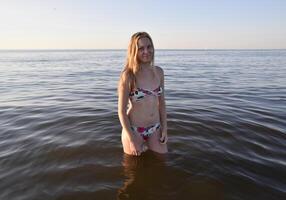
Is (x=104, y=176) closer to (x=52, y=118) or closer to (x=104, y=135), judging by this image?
(x=104, y=135)

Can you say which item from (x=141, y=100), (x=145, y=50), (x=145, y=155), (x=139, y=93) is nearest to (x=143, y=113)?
(x=141, y=100)

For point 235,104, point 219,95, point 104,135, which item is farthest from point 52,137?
point 219,95

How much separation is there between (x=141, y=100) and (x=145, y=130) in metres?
0.62

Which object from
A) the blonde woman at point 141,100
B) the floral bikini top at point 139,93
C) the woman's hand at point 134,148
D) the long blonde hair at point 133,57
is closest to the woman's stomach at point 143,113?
the blonde woman at point 141,100

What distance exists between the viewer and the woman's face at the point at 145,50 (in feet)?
16.3

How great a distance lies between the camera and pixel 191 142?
729 centimetres

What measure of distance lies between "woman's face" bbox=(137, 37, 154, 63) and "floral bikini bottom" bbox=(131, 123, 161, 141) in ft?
4.34

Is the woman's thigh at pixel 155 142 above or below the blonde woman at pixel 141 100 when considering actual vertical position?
below

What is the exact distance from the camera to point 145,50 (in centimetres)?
505

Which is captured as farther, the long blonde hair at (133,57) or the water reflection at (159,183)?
the long blonde hair at (133,57)

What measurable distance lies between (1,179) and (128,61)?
3157 millimetres

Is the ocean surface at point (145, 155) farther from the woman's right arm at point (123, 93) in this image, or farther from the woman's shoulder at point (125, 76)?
the woman's shoulder at point (125, 76)

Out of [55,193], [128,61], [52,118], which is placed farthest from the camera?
[52,118]

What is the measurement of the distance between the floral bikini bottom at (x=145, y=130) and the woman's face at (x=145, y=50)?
132 centimetres
